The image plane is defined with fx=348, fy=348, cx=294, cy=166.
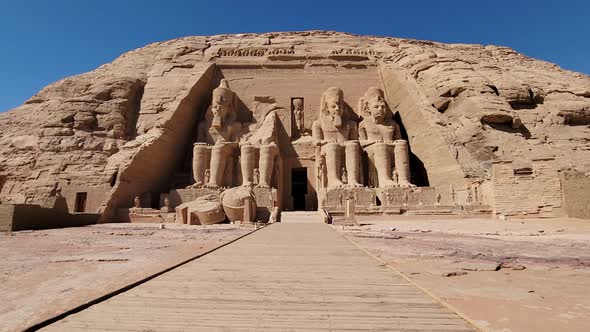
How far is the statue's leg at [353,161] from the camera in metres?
16.2

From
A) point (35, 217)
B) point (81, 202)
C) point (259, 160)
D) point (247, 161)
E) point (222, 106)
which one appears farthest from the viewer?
point (222, 106)

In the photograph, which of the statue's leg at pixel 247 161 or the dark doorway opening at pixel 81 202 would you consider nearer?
the dark doorway opening at pixel 81 202

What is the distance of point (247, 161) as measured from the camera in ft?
54.3

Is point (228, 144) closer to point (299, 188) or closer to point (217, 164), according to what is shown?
point (217, 164)

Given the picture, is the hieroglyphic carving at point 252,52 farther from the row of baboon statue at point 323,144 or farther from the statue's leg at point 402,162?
the statue's leg at point 402,162

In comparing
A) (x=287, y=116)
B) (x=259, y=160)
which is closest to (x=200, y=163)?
(x=259, y=160)

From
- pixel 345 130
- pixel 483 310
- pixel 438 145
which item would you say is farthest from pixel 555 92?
pixel 483 310

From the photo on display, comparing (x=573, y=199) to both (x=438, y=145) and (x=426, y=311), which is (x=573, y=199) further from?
(x=426, y=311)

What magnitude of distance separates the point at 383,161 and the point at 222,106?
8709mm

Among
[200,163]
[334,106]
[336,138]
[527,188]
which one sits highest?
[334,106]

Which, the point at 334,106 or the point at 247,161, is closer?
the point at 247,161

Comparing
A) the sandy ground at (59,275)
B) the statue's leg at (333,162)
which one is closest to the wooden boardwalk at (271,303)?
the sandy ground at (59,275)

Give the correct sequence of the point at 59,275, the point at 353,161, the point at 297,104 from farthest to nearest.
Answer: the point at 297,104 → the point at 353,161 → the point at 59,275

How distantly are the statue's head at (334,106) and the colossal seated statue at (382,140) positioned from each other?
1.30 m
